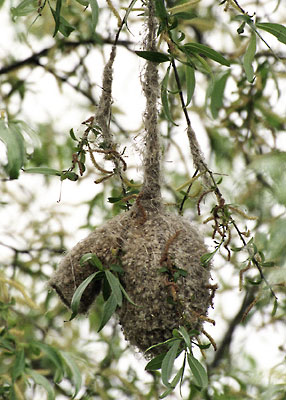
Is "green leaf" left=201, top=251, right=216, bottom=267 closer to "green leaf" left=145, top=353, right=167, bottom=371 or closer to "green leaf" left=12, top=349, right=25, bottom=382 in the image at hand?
"green leaf" left=145, top=353, right=167, bottom=371

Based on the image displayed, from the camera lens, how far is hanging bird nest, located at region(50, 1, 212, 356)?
0.96m

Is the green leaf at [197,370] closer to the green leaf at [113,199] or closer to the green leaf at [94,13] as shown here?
the green leaf at [113,199]

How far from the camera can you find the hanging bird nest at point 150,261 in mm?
959

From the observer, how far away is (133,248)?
39.1 inches

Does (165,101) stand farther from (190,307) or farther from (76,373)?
(76,373)

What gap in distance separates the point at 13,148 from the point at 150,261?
0.33 meters

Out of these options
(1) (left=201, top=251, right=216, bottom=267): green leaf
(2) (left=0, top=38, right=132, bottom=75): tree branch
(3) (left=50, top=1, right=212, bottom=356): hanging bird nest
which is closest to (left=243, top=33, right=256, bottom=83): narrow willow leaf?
(3) (left=50, top=1, right=212, bottom=356): hanging bird nest

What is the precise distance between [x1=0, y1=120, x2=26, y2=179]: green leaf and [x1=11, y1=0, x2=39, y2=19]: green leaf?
20cm

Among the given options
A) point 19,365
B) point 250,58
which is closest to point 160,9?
point 250,58

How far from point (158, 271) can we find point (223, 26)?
1.33 meters

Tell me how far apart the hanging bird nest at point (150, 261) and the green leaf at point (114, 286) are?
6 centimetres

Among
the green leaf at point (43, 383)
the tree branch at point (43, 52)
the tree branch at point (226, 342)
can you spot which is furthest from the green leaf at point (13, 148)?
the tree branch at point (226, 342)

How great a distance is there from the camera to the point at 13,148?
1123mm

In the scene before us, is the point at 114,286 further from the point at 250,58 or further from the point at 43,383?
the point at 43,383
